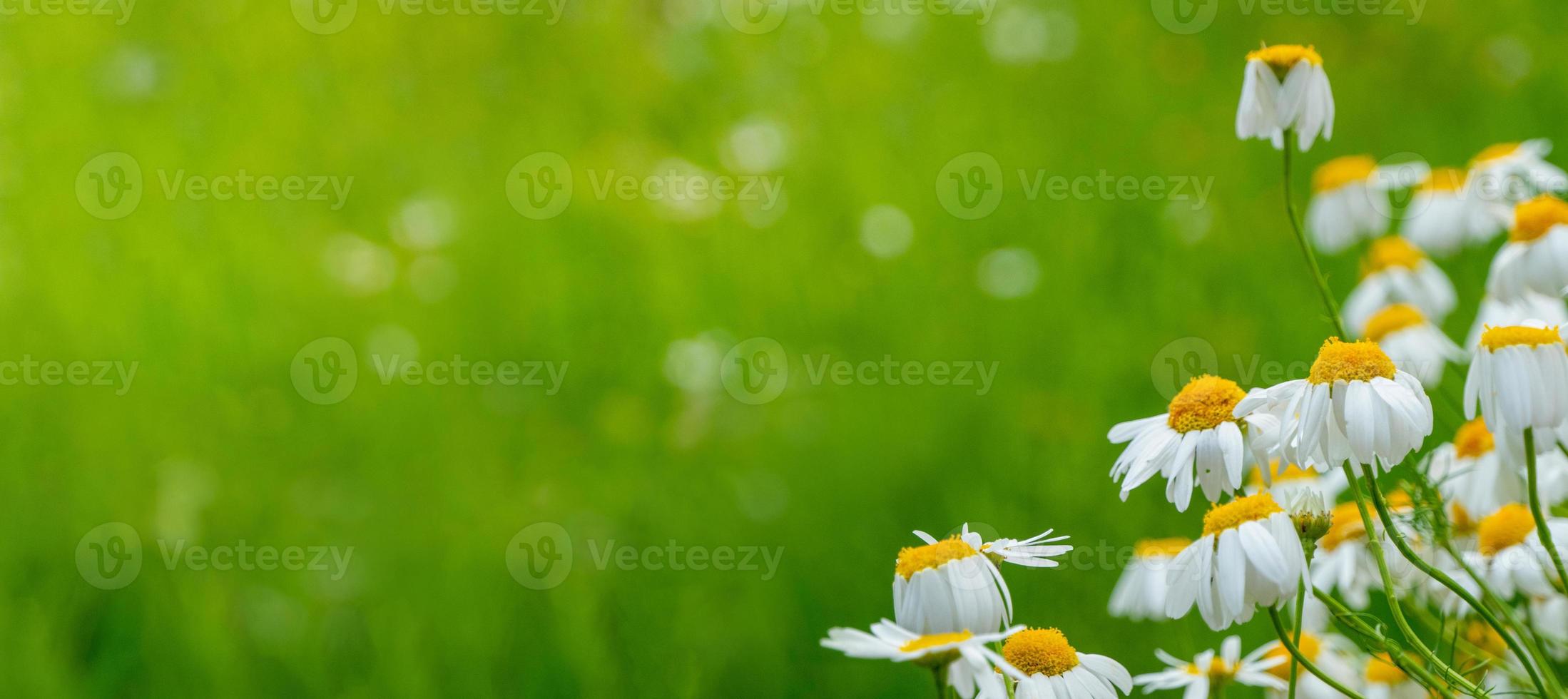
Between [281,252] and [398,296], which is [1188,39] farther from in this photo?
[281,252]

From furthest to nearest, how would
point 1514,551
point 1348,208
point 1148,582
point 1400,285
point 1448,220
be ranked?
1. point 1348,208
2. point 1400,285
3. point 1448,220
4. point 1148,582
5. point 1514,551

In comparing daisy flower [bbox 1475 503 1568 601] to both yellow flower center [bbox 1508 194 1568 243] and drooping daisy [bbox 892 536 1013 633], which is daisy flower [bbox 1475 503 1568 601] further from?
drooping daisy [bbox 892 536 1013 633]

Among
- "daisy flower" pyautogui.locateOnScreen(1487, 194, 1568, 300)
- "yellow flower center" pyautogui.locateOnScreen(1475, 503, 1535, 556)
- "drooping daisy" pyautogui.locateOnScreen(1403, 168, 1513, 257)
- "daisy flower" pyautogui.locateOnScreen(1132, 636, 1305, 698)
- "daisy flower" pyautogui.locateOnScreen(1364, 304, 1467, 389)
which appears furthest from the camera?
"drooping daisy" pyautogui.locateOnScreen(1403, 168, 1513, 257)

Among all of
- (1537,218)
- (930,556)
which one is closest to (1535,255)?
(1537,218)

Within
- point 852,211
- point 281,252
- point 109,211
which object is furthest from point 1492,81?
point 109,211

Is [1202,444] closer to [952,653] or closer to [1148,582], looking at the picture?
[952,653]

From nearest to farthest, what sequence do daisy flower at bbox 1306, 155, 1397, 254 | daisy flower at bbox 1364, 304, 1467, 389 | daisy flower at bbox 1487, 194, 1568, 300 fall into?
daisy flower at bbox 1487, 194, 1568, 300
daisy flower at bbox 1364, 304, 1467, 389
daisy flower at bbox 1306, 155, 1397, 254

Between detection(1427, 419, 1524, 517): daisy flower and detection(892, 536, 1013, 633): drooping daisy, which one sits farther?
detection(1427, 419, 1524, 517): daisy flower

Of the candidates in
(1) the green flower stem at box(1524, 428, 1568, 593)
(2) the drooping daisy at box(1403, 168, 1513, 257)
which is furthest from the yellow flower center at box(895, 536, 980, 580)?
(2) the drooping daisy at box(1403, 168, 1513, 257)

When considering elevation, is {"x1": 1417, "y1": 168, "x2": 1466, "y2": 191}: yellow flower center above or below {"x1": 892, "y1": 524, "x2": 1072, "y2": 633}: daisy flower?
above
